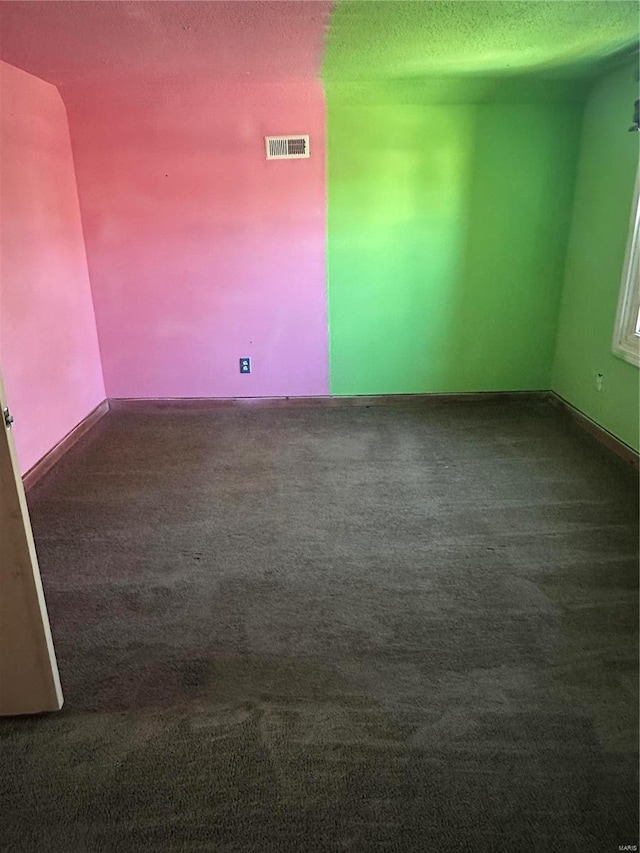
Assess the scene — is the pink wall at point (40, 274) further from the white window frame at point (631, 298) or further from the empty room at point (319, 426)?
the white window frame at point (631, 298)

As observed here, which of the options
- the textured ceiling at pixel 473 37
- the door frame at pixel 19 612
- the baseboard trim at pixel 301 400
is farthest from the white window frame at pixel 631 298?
the door frame at pixel 19 612

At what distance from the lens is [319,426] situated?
12.7 ft

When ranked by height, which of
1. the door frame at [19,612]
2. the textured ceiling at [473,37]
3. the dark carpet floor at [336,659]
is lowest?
the dark carpet floor at [336,659]

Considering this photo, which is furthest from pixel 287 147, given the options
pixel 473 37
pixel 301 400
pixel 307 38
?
pixel 301 400

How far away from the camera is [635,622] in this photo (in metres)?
1.99

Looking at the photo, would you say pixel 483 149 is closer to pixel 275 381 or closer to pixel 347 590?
pixel 275 381

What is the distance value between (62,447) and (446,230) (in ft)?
9.27

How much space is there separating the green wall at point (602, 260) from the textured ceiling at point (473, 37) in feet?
1.01

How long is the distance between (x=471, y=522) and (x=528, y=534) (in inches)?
9.9

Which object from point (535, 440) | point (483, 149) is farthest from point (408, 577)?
point (483, 149)

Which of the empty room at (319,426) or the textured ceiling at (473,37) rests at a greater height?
the textured ceiling at (473,37)

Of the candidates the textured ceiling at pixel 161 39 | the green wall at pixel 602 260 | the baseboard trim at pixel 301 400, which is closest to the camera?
the textured ceiling at pixel 161 39

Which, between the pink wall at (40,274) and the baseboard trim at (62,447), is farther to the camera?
the baseboard trim at (62,447)

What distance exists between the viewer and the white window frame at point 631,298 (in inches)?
123
